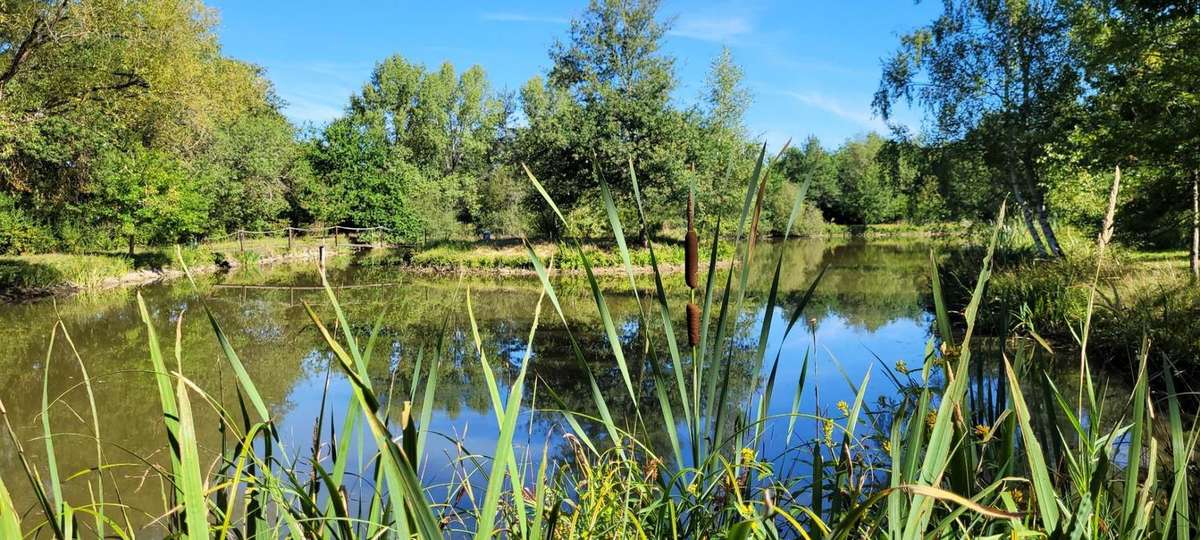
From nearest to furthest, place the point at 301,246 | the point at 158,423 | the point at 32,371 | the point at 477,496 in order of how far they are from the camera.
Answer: the point at 477,496 → the point at 158,423 → the point at 32,371 → the point at 301,246

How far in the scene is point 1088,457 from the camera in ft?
4.51

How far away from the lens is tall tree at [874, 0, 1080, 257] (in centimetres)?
1408

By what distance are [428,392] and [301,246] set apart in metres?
28.9

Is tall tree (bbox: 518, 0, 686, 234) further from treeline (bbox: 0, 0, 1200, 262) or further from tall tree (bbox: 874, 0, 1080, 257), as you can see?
tall tree (bbox: 874, 0, 1080, 257)

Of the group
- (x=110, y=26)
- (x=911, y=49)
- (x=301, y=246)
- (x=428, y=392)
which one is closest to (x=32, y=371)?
(x=110, y=26)

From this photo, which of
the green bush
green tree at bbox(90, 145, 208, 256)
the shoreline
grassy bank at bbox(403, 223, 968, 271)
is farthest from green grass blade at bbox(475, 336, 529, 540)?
the green bush

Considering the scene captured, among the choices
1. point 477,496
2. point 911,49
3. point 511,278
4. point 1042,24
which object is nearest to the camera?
point 477,496

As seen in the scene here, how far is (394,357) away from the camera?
8.72 metres

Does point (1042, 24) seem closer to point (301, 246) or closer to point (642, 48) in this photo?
point (642, 48)

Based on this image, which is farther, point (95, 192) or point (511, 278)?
point (511, 278)

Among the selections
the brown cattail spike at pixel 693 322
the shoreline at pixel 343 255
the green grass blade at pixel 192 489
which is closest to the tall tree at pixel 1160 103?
the brown cattail spike at pixel 693 322

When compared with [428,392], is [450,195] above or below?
above

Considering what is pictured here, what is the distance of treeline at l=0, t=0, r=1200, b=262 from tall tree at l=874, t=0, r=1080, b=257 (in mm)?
44

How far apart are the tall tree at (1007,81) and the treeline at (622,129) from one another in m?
0.04
